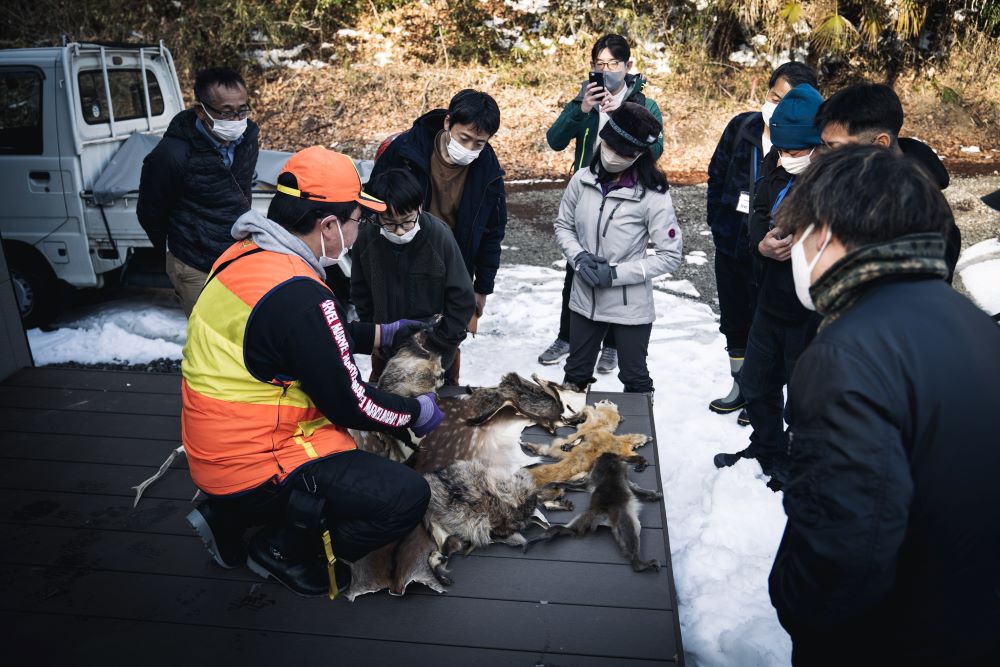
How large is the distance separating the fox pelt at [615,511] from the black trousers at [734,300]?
179 cm

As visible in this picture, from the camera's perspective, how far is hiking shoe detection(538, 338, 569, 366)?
5.22 metres

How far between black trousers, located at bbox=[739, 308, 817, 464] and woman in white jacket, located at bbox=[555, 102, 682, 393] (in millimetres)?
558

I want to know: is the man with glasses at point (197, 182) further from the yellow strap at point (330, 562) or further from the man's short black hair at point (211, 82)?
the yellow strap at point (330, 562)

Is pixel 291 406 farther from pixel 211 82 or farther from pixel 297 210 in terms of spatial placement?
pixel 211 82

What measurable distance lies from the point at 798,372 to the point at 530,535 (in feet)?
5.02

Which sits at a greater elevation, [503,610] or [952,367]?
[952,367]

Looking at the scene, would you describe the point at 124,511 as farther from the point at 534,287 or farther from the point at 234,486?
Result: the point at 534,287

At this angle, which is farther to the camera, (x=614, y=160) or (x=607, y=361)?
(x=607, y=361)

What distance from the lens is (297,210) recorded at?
8.00 feet

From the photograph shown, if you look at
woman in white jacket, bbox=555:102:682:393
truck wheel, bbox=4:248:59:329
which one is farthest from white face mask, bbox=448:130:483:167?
truck wheel, bbox=4:248:59:329

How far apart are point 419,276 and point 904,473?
102 inches

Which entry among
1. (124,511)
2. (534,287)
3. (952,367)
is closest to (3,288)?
(124,511)

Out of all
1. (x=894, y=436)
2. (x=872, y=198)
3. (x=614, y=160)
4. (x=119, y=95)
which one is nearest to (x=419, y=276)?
(x=614, y=160)

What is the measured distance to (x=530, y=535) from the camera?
2.81m
